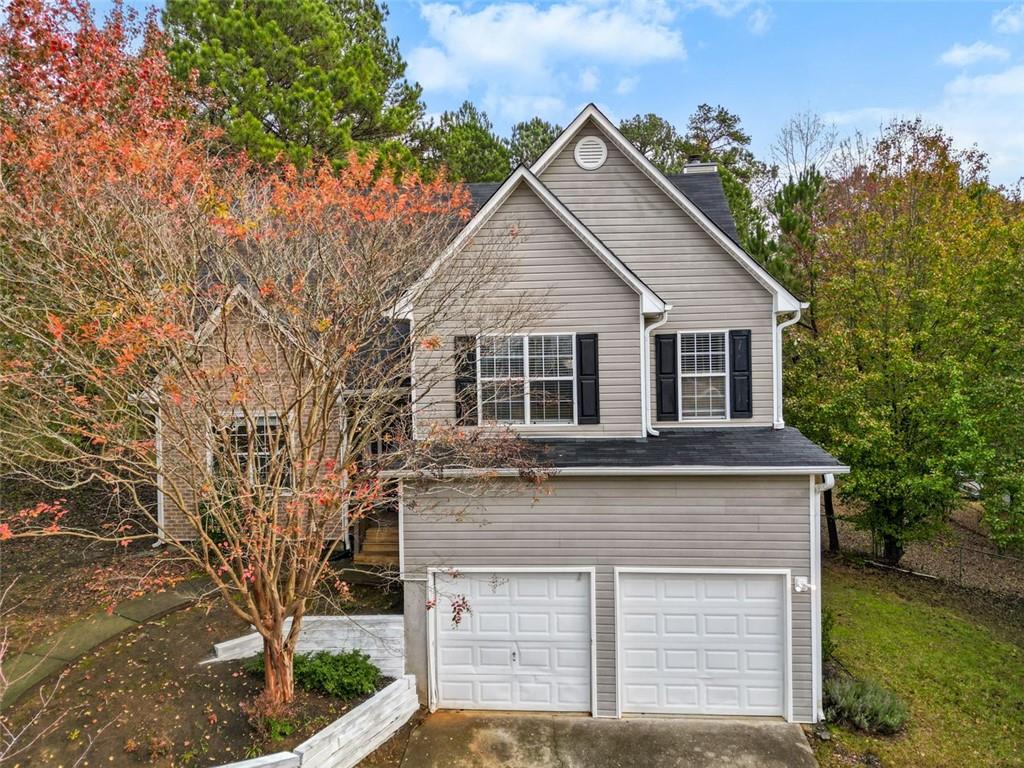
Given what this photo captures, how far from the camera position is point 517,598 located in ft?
29.0

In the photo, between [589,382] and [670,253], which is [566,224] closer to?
[670,253]

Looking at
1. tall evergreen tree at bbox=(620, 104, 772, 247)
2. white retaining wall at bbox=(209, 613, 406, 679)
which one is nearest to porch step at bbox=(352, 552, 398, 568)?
white retaining wall at bbox=(209, 613, 406, 679)

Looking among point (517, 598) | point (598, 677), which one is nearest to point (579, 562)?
point (517, 598)

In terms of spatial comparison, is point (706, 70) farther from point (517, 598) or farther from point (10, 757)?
point (10, 757)

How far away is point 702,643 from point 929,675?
432 centimetres

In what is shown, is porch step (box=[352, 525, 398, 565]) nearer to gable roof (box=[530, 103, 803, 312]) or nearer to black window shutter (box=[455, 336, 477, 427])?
black window shutter (box=[455, 336, 477, 427])

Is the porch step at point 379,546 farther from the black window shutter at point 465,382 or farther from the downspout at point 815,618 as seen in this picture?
the downspout at point 815,618

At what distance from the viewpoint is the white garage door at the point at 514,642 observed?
873 cm

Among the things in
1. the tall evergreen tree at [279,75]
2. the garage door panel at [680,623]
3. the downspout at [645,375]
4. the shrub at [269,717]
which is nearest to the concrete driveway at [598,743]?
the garage door panel at [680,623]

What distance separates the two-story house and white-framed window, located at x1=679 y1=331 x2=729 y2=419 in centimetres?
71

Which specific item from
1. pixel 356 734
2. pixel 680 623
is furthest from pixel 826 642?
pixel 356 734

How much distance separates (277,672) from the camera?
24.1 ft

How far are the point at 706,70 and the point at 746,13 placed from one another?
322 centimetres

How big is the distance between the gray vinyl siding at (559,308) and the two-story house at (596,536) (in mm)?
24
